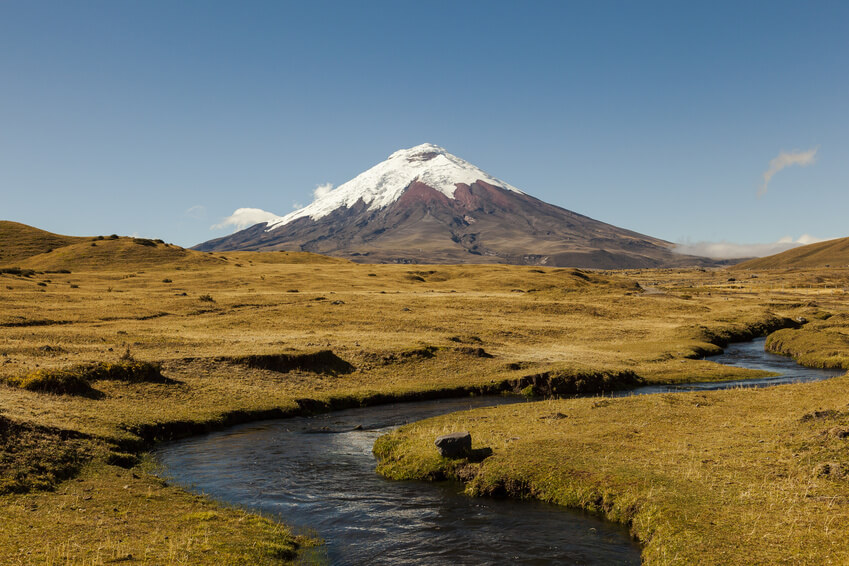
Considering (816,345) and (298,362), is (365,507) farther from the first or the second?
(816,345)

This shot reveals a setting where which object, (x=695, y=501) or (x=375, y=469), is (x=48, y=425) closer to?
(x=375, y=469)

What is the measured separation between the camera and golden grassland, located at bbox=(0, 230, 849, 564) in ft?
67.1

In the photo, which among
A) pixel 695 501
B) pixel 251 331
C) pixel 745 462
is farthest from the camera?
pixel 251 331

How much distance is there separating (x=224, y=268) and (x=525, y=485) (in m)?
133

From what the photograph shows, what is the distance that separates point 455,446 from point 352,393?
2047 centimetres

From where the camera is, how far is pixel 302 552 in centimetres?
2002

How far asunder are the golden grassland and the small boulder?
27.4 inches

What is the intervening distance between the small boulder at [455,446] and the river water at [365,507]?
1.71 meters

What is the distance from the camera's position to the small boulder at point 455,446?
1125 inches

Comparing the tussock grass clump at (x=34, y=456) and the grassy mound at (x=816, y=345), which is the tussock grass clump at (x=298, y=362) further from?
the grassy mound at (x=816, y=345)

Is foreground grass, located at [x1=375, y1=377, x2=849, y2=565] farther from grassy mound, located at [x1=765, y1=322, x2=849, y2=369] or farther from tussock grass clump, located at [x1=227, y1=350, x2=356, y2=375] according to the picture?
grassy mound, located at [x1=765, y1=322, x2=849, y2=369]

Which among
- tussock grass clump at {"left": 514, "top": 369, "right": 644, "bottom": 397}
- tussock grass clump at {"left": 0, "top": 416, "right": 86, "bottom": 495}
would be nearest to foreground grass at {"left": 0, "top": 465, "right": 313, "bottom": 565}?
tussock grass clump at {"left": 0, "top": 416, "right": 86, "bottom": 495}

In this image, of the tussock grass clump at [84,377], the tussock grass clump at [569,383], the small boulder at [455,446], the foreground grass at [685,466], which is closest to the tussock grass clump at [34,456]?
the tussock grass clump at [84,377]

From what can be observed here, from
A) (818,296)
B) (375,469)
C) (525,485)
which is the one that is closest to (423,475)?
(375,469)
